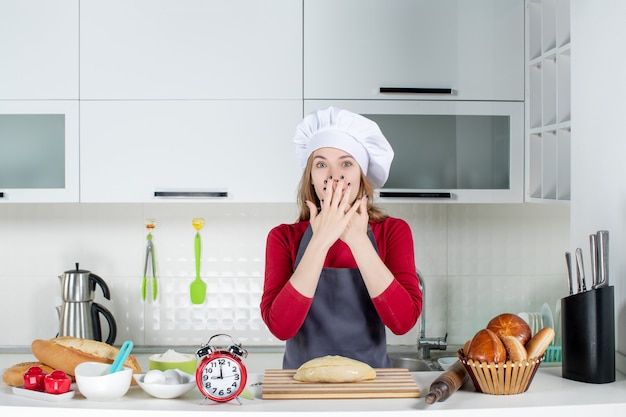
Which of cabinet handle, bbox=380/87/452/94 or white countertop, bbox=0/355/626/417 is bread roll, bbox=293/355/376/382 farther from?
cabinet handle, bbox=380/87/452/94

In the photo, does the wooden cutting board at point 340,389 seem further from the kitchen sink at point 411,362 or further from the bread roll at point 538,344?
the kitchen sink at point 411,362

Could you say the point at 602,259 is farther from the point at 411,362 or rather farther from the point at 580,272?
the point at 411,362

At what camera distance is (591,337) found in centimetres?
137

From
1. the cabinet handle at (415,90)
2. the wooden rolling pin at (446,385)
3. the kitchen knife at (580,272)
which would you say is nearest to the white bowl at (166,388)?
the wooden rolling pin at (446,385)

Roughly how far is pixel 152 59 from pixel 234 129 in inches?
13.6

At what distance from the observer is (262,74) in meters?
2.29

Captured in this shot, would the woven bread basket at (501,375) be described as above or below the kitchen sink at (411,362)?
above

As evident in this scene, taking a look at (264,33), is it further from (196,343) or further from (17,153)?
(196,343)

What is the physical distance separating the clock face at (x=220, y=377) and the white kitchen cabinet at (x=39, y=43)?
1.44 metres

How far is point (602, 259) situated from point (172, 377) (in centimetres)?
84

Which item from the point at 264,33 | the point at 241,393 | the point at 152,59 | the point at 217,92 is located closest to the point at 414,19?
the point at 264,33

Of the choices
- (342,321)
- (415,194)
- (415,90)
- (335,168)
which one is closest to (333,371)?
(342,321)

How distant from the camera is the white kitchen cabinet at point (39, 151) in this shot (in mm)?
2289

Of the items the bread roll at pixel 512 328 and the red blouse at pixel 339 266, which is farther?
the red blouse at pixel 339 266
